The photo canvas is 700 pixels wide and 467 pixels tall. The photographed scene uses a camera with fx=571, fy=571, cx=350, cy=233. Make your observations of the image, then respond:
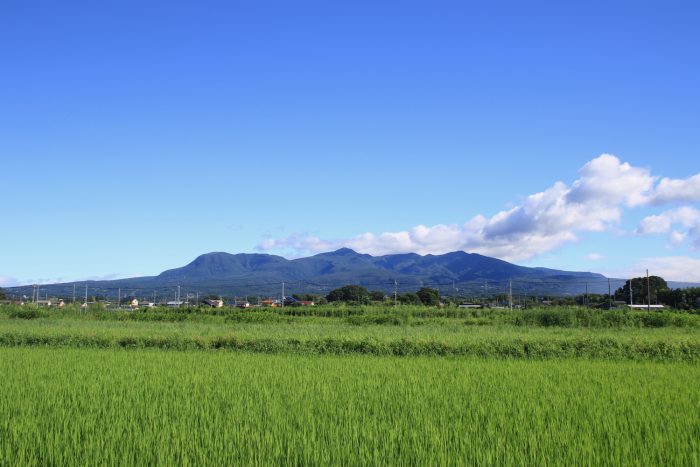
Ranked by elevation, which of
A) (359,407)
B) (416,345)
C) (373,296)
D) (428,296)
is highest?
(359,407)

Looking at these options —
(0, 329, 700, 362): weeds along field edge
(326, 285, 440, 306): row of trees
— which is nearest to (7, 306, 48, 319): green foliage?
(0, 329, 700, 362): weeds along field edge

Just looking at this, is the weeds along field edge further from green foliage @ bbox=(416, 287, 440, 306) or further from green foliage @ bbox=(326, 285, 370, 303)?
green foliage @ bbox=(326, 285, 370, 303)

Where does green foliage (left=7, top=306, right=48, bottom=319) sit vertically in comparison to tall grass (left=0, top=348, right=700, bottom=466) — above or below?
below

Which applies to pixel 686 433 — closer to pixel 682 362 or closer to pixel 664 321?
pixel 682 362

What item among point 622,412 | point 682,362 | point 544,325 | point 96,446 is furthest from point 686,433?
point 544,325

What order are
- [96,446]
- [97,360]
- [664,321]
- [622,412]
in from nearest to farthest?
[96,446]
[622,412]
[97,360]
[664,321]

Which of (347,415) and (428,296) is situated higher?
(347,415)

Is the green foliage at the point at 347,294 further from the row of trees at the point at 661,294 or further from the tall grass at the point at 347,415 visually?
the tall grass at the point at 347,415

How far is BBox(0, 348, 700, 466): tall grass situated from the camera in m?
4.80

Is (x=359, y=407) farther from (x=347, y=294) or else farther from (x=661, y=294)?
(x=347, y=294)

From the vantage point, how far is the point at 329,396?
24.5 feet

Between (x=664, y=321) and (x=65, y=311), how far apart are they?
107 feet

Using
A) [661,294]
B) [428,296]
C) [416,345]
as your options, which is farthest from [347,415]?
[661,294]

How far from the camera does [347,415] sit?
6.22 metres
